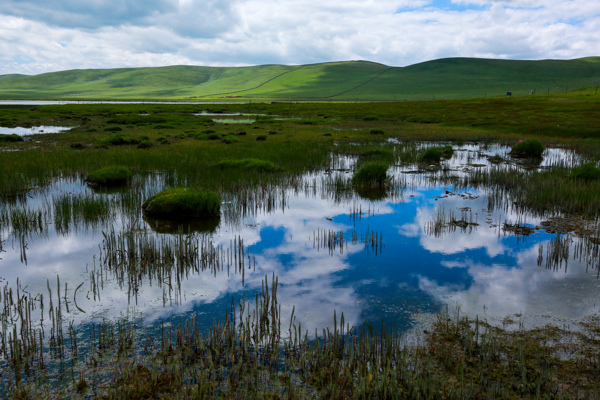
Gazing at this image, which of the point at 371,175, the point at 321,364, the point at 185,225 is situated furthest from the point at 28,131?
the point at 321,364

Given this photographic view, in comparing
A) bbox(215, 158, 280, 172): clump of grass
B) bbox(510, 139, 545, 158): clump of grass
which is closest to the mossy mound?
bbox(215, 158, 280, 172): clump of grass

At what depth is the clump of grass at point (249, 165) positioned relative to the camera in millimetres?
19000

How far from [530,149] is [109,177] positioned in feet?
75.9

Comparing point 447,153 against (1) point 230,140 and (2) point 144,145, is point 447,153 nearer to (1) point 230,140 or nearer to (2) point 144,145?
(1) point 230,140

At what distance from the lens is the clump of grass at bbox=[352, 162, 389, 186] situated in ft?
56.9

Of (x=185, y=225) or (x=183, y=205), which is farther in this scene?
(x=183, y=205)

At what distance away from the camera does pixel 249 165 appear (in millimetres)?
19047

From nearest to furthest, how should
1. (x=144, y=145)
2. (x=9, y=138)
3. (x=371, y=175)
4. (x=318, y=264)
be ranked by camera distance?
(x=318, y=264)
(x=371, y=175)
(x=144, y=145)
(x=9, y=138)

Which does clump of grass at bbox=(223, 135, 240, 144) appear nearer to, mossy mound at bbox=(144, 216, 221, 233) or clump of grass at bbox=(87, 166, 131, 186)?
clump of grass at bbox=(87, 166, 131, 186)

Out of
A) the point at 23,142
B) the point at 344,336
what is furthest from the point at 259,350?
the point at 23,142

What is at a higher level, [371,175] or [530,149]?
[530,149]

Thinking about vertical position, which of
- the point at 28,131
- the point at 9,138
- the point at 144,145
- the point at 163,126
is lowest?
the point at 144,145

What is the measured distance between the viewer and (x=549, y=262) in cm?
888

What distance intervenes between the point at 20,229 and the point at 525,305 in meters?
12.0
